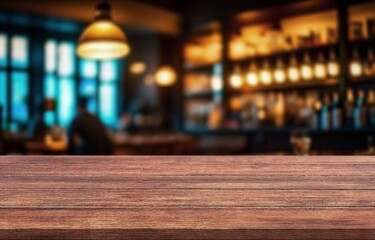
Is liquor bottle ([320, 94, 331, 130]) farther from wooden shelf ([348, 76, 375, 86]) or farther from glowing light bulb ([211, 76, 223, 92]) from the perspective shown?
glowing light bulb ([211, 76, 223, 92])

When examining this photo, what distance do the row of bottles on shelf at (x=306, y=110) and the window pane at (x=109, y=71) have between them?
6447 millimetres

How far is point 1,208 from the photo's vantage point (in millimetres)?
781

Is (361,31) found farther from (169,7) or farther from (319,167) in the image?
(319,167)

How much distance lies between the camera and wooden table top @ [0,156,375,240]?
0.74m

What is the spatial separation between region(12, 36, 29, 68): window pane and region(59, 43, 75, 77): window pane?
87 cm

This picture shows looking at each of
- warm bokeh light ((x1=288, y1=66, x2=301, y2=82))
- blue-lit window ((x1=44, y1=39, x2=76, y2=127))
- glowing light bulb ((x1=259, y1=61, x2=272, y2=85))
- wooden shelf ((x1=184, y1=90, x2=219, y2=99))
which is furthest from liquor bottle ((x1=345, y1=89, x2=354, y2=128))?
blue-lit window ((x1=44, y1=39, x2=76, y2=127))

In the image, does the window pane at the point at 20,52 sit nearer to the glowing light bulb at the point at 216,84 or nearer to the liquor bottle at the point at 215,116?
the glowing light bulb at the point at 216,84

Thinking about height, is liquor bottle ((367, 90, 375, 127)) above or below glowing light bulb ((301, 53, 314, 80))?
below

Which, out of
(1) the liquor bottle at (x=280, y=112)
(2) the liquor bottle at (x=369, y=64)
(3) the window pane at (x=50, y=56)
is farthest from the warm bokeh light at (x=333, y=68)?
(3) the window pane at (x=50, y=56)

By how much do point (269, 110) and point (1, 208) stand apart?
5.66 meters

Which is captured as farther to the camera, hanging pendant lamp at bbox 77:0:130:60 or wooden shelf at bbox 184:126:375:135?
wooden shelf at bbox 184:126:375:135

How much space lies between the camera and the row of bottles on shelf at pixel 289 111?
512 cm

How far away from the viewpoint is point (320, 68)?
5574 millimetres

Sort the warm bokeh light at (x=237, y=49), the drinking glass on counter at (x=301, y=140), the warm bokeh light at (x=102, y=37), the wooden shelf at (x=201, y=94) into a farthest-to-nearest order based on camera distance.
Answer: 1. the wooden shelf at (x=201, y=94)
2. the warm bokeh light at (x=237, y=49)
3. the warm bokeh light at (x=102, y=37)
4. the drinking glass on counter at (x=301, y=140)
